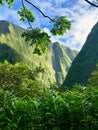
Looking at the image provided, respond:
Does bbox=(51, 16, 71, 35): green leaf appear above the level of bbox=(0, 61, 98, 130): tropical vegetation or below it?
above

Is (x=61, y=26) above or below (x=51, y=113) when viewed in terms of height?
above

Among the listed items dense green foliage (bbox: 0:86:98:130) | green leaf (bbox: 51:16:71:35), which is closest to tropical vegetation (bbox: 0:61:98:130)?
dense green foliage (bbox: 0:86:98:130)

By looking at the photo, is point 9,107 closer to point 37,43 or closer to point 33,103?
point 33,103

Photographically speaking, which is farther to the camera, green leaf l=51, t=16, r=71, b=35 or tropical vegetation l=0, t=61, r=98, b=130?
green leaf l=51, t=16, r=71, b=35

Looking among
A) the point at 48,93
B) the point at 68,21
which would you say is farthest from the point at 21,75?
the point at 48,93

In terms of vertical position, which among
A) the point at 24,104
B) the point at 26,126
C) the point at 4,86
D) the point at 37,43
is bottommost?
the point at 26,126

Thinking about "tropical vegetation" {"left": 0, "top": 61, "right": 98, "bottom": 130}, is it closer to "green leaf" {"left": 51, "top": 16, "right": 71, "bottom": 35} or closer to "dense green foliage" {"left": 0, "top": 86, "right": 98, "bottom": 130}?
"dense green foliage" {"left": 0, "top": 86, "right": 98, "bottom": 130}

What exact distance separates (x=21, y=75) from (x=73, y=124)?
77.6 m

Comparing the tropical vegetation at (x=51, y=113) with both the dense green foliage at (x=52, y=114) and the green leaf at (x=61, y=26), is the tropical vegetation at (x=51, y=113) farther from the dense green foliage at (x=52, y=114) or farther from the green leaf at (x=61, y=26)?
the green leaf at (x=61, y=26)

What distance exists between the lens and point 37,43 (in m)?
11.1

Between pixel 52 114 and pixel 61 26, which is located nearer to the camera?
pixel 52 114

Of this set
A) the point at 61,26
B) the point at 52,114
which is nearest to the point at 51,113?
the point at 52,114

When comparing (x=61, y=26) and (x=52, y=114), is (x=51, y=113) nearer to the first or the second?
(x=52, y=114)

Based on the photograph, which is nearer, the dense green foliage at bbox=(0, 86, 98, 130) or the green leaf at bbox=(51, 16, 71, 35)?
the dense green foliage at bbox=(0, 86, 98, 130)
